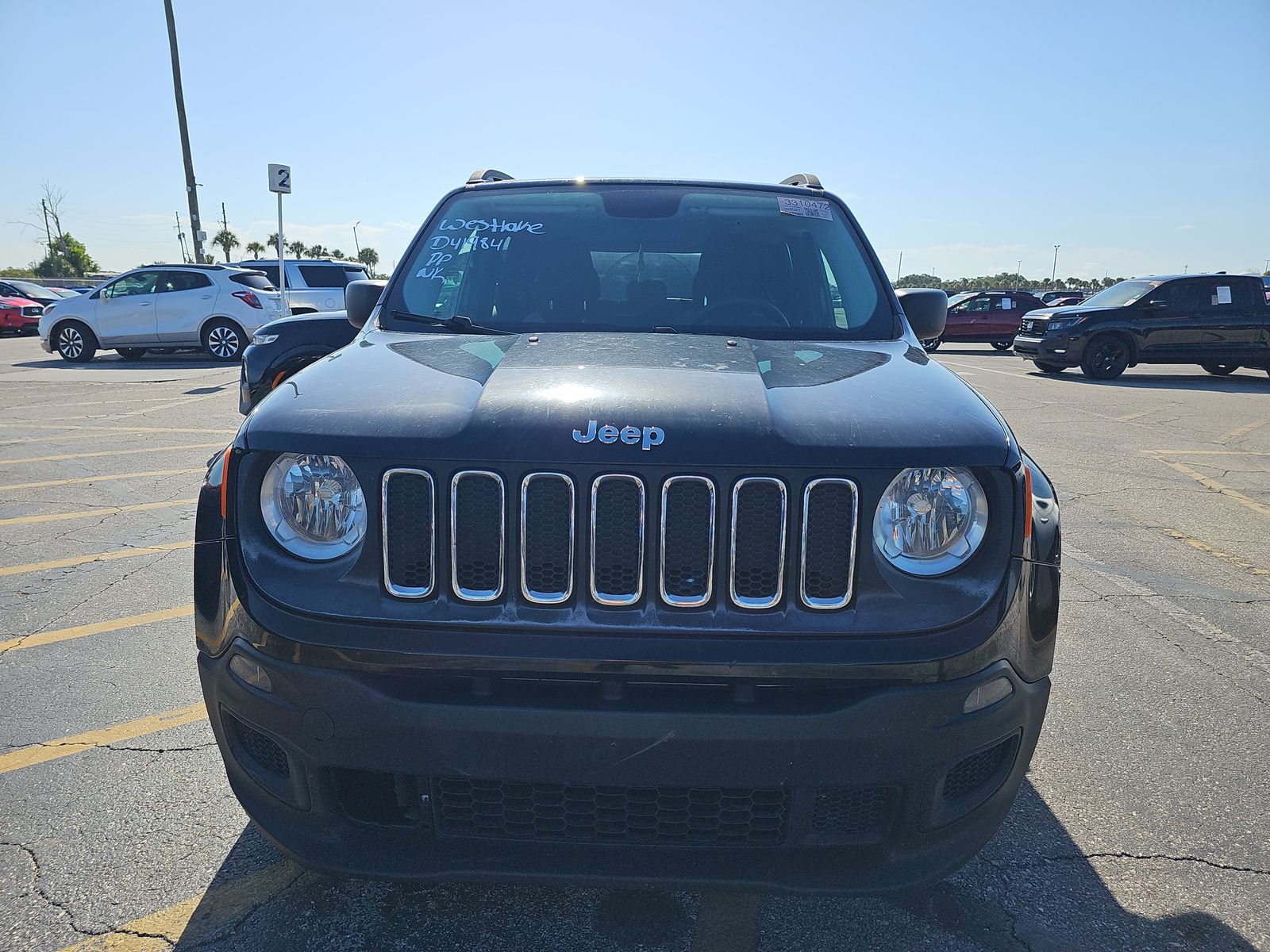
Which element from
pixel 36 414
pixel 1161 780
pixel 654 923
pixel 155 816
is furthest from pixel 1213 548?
pixel 36 414

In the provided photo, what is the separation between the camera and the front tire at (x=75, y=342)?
645 inches

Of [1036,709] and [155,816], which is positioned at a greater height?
[1036,709]

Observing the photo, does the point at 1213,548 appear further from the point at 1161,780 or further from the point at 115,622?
the point at 115,622

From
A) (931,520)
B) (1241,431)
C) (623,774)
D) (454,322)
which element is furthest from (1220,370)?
(623,774)

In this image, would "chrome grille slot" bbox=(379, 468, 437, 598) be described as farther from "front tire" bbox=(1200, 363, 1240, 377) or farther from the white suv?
"front tire" bbox=(1200, 363, 1240, 377)

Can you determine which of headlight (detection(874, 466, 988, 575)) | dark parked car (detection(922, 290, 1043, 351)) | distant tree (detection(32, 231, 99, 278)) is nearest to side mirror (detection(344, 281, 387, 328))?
headlight (detection(874, 466, 988, 575))

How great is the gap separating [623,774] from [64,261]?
8711 centimetres

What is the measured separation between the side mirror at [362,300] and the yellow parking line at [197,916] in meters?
1.82

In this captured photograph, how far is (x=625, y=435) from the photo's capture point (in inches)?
71.1

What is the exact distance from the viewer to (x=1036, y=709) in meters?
1.92

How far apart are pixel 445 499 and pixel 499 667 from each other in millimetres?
347

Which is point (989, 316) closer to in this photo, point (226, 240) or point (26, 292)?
point (26, 292)

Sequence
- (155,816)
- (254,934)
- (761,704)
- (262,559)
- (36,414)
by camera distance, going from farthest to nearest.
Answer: (36,414) → (155,816) → (254,934) → (262,559) → (761,704)

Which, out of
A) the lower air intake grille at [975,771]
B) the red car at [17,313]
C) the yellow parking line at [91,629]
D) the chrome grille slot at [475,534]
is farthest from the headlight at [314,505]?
the red car at [17,313]
